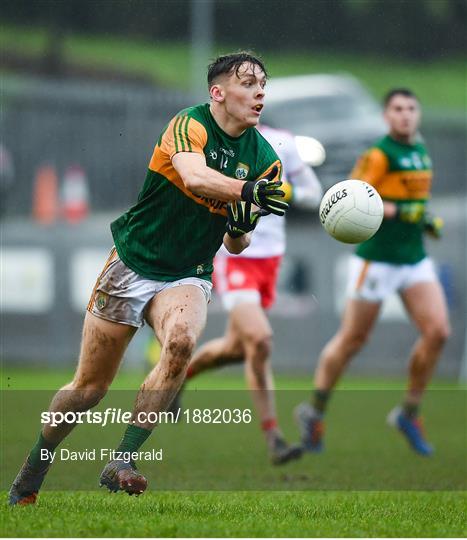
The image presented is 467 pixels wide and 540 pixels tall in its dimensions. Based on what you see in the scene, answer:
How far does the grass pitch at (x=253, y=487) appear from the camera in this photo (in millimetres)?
5566

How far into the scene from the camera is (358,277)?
9.73m

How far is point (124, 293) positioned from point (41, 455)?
0.93 meters

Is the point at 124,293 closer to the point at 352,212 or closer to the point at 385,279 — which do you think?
the point at 352,212

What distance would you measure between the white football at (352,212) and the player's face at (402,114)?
3.55m

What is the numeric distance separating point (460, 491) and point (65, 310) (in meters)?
9.72

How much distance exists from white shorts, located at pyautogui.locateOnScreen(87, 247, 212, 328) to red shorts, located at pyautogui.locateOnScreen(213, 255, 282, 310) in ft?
9.33

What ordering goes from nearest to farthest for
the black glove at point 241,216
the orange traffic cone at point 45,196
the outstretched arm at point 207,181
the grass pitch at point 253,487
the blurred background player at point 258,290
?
the grass pitch at point 253,487, the outstretched arm at point 207,181, the black glove at point 241,216, the blurred background player at point 258,290, the orange traffic cone at point 45,196

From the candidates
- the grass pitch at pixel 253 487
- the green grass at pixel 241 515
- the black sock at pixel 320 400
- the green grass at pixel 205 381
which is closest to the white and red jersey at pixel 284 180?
the black sock at pixel 320 400

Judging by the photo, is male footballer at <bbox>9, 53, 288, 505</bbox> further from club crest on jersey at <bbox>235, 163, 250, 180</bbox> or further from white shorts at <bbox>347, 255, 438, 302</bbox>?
white shorts at <bbox>347, 255, 438, 302</bbox>

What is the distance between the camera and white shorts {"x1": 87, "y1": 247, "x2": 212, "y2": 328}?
6199mm

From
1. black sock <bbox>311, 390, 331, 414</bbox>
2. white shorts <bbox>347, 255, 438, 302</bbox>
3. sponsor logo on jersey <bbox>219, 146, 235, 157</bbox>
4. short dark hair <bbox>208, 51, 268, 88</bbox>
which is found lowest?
black sock <bbox>311, 390, 331, 414</bbox>

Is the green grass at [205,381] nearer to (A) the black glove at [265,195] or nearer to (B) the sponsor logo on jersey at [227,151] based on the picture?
(B) the sponsor logo on jersey at [227,151]

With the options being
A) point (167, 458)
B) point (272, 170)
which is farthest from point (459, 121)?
point (272, 170)

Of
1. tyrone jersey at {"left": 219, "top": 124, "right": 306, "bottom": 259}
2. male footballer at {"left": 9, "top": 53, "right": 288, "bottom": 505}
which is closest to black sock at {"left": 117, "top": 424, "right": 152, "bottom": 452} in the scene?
male footballer at {"left": 9, "top": 53, "right": 288, "bottom": 505}
